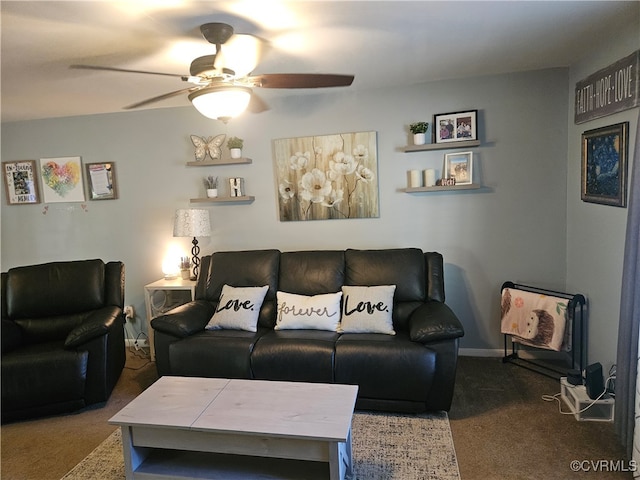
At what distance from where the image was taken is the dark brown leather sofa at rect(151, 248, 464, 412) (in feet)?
8.61

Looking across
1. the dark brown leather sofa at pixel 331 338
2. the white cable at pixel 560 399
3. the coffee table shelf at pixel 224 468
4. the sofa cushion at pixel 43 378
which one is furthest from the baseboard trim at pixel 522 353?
the sofa cushion at pixel 43 378

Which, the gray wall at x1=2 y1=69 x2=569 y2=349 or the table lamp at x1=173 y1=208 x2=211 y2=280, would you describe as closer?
the gray wall at x1=2 y1=69 x2=569 y2=349

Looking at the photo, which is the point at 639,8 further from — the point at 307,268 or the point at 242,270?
the point at 242,270

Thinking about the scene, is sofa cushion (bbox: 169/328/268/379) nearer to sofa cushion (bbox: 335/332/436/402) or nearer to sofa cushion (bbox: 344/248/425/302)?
sofa cushion (bbox: 335/332/436/402)

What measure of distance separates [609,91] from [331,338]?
7.49ft

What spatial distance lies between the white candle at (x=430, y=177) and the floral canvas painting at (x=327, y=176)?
42 cm

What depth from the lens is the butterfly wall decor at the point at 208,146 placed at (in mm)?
3900

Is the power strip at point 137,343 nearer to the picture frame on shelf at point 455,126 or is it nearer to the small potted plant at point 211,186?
the small potted plant at point 211,186

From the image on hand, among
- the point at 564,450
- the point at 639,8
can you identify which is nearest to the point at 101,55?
the point at 639,8

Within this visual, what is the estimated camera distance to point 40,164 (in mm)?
4289

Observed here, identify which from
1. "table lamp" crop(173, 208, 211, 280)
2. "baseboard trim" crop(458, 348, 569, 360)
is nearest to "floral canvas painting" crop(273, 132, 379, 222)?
"table lamp" crop(173, 208, 211, 280)

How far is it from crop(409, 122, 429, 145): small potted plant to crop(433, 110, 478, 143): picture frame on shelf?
10 cm

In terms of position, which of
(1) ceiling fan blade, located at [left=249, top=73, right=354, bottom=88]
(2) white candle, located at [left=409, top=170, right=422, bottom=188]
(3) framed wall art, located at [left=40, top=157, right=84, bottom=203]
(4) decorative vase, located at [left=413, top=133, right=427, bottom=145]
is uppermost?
(1) ceiling fan blade, located at [left=249, top=73, right=354, bottom=88]

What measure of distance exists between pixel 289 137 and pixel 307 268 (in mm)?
1223
